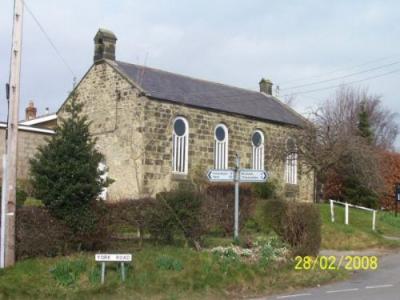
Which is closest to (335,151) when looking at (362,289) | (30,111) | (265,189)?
(265,189)

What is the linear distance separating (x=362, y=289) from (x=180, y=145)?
16.1 meters

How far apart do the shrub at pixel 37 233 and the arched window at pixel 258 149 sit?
1981cm

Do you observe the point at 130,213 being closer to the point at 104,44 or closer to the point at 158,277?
the point at 158,277

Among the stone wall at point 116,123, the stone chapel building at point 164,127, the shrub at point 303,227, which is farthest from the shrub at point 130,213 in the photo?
the stone wall at point 116,123

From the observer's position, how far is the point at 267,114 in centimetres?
3384

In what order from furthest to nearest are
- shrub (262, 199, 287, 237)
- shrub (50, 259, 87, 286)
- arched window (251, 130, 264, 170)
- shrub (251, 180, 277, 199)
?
arched window (251, 130, 264, 170) < shrub (251, 180, 277, 199) < shrub (262, 199, 287, 237) < shrub (50, 259, 87, 286)

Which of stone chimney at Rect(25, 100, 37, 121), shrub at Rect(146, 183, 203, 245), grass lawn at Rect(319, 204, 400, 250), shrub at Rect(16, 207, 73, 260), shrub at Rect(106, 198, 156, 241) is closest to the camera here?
shrub at Rect(16, 207, 73, 260)

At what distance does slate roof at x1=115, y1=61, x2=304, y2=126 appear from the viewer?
28953mm

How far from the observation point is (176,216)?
15.0m

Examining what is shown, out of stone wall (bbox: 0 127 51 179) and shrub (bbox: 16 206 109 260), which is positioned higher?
stone wall (bbox: 0 127 51 179)

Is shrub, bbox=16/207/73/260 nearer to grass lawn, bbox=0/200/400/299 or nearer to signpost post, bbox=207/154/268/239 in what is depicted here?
grass lawn, bbox=0/200/400/299

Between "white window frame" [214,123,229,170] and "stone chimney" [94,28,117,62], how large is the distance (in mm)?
6427

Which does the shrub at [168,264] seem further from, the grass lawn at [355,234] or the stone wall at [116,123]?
the stone wall at [116,123]

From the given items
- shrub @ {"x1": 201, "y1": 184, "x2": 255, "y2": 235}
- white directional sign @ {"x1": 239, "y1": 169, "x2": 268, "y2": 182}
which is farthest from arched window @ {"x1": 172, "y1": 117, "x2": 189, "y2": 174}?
white directional sign @ {"x1": 239, "y1": 169, "x2": 268, "y2": 182}
